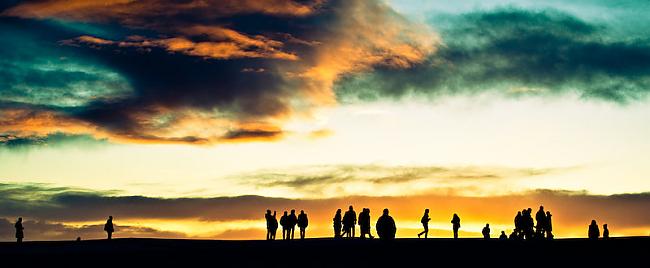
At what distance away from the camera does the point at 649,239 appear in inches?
1692

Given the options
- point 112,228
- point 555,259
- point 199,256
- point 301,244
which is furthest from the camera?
point 112,228

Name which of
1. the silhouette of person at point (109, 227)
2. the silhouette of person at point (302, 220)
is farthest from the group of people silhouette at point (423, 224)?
the silhouette of person at point (109, 227)

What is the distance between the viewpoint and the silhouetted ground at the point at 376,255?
1510 inches

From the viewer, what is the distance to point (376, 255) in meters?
40.0

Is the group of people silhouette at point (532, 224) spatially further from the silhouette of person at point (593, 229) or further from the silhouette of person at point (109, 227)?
the silhouette of person at point (109, 227)

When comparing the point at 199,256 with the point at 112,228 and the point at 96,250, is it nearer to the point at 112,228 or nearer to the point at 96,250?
the point at 96,250

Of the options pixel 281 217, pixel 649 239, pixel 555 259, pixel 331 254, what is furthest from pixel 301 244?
pixel 649 239

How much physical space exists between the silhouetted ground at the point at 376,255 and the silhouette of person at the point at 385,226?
113 cm

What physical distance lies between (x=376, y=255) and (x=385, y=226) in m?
2.07

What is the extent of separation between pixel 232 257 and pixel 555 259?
13.1m

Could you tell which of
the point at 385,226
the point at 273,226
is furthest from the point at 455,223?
the point at 385,226

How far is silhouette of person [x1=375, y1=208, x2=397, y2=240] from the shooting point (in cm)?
3847

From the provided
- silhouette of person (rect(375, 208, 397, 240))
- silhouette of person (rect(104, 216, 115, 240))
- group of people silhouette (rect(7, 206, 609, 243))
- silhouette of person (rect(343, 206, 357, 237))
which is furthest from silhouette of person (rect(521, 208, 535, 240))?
silhouette of person (rect(104, 216, 115, 240))

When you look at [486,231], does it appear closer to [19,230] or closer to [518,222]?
[518,222]
